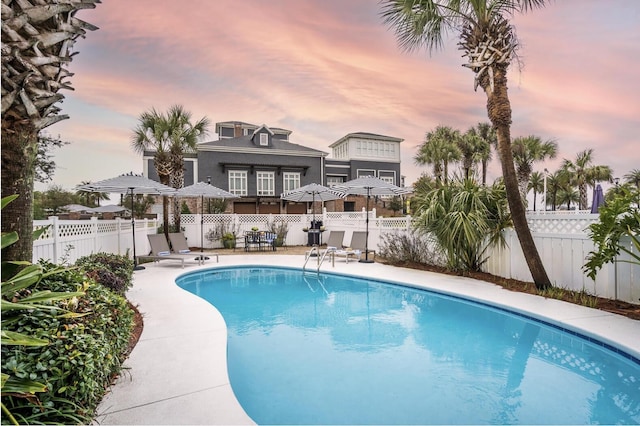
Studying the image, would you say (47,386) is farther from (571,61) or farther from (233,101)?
(233,101)

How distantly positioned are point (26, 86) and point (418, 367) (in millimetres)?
→ 5027

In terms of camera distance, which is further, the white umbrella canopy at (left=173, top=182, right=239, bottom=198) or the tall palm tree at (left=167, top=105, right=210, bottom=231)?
the tall palm tree at (left=167, top=105, right=210, bottom=231)

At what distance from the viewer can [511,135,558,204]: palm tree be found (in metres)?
25.6

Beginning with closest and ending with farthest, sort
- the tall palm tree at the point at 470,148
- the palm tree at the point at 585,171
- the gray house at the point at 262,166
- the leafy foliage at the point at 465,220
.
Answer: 1. the leafy foliage at the point at 465,220
2. the gray house at the point at 262,166
3. the tall palm tree at the point at 470,148
4. the palm tree at the point at 585,171

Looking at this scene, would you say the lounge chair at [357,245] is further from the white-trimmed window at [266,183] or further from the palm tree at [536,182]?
the palm tree at [536,182]

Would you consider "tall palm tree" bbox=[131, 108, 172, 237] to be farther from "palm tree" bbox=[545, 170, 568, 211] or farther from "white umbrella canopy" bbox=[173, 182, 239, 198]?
"palm tree" bbox=[545, 170, 568, 211]

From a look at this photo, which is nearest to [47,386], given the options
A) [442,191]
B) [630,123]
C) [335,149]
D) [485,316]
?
[485,316]

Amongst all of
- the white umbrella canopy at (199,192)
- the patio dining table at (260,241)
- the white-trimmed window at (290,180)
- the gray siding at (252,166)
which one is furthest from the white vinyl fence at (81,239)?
the white-trimmed window at (290,180)

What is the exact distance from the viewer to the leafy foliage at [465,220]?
8.57 metres

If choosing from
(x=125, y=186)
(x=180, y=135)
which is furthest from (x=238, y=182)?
(x=125, y=186)

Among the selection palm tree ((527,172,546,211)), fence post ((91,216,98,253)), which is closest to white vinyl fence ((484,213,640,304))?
fence post ((91,216,98,253))

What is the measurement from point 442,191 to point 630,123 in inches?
403

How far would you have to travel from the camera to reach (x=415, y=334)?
5500mm

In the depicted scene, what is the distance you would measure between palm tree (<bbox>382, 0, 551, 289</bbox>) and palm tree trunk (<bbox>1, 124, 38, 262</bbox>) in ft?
24.8
